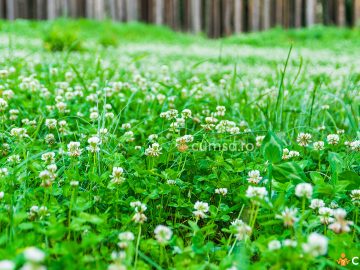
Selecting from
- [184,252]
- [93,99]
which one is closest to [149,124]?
[93,99]

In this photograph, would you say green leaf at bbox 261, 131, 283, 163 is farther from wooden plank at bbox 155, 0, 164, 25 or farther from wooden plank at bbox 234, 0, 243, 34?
wooden plank at bbox 234, 0, 243, 34

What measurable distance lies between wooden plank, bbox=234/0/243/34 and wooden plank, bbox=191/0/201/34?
4.20 ft

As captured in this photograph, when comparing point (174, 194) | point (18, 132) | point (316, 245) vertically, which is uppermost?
point (18, 132)

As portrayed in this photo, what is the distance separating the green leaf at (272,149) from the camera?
1701 millimetres

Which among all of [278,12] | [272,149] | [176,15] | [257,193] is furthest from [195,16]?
[257,193]

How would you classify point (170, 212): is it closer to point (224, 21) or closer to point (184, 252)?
point (184, 252)

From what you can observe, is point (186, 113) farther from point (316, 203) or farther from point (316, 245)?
point (316, 245)

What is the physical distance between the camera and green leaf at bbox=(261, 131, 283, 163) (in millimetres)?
1701

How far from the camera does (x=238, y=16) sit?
16.8 meters

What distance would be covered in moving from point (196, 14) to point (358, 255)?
631 inches

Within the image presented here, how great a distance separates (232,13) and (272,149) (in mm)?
15772

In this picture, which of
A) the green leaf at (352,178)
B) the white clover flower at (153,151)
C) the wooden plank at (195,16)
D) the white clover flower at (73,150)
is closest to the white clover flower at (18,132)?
the white clover flower at (73,150)

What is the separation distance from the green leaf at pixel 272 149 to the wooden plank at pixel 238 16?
1547 cm

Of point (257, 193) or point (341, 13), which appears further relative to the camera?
point (341, 13)
